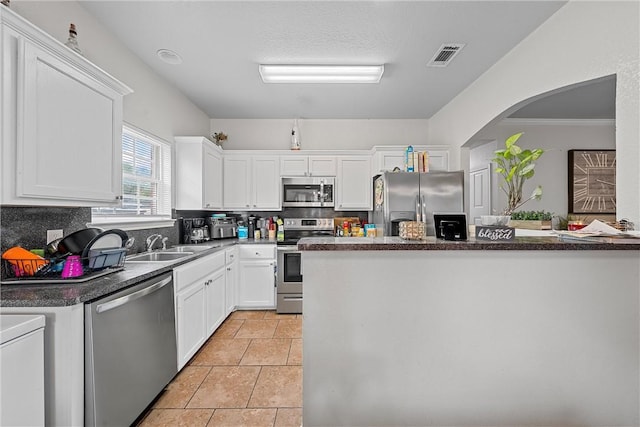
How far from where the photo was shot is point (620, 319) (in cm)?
150

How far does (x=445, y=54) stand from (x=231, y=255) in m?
3.20

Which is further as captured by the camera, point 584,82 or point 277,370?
point 277,370

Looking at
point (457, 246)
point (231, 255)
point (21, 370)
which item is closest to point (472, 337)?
point (457, 246)

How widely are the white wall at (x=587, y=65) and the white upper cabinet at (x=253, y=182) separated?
9.24 feet

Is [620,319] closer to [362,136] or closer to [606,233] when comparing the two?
[606,233]

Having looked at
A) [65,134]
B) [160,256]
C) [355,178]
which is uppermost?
[355,178]

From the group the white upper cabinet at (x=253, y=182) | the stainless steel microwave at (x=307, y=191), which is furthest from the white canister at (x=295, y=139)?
the stainless steel microwave at (x=307, y=191)

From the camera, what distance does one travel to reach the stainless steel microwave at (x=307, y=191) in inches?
172

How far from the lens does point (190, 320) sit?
8.23ft

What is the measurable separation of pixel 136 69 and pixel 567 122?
5856 mm

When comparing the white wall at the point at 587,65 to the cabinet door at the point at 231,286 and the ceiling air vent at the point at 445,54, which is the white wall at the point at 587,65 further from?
the cabinet door at the point at 231,286

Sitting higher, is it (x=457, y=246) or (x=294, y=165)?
(x=294, y=165)

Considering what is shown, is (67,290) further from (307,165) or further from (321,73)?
(307,165)

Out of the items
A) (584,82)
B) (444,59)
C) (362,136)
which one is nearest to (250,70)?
(444,59)
